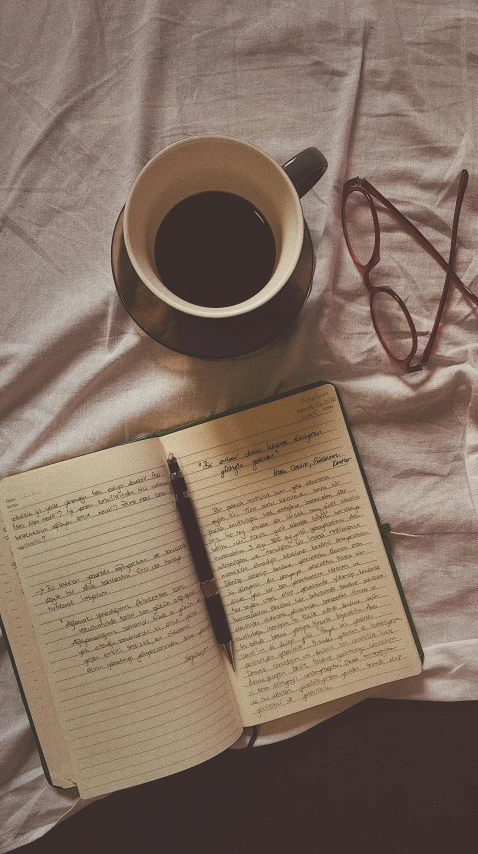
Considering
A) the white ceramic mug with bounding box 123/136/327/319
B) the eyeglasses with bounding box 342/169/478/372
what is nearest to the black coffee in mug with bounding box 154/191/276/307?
the white ceramic mug with bounding box 123/136/327/319

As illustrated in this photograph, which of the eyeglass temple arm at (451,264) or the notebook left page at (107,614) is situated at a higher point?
the eyeglass temple arm at (451,264)

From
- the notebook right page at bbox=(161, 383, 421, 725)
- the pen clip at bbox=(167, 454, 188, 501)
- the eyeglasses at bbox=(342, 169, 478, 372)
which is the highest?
the eyeglasses at bbox=(342, 169, 478, 372)

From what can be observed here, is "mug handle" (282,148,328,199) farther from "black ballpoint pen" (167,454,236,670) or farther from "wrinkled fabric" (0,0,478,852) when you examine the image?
"black ballpoint pen" (167,454,236,670)

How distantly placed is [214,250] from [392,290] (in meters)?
0.18

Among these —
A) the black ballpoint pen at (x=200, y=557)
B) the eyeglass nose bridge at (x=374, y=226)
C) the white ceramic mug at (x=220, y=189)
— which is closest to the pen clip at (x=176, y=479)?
the black ballpoint pen at (x=200, y=557)

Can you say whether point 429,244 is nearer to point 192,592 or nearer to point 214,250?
point 214,250

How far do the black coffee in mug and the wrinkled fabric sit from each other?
0.08 m

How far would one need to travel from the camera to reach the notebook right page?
0.60 metres

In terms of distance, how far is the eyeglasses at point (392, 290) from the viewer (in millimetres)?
603

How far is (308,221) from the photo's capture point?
61 centimetres

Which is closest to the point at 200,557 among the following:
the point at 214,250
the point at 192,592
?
the point at 192,592

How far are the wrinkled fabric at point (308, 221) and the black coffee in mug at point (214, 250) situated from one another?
0.08 metres

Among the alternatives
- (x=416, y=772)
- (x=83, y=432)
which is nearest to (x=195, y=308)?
(x=83, y=432)

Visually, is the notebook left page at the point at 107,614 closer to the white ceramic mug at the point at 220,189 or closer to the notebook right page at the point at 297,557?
the notebook right page at the point at 297,557
